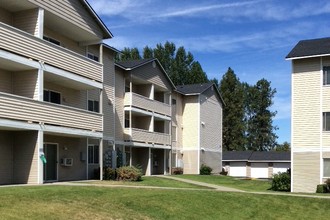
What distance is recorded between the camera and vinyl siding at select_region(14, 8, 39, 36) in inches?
943

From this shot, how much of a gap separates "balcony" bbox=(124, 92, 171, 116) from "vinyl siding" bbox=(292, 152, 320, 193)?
1345 centimetres

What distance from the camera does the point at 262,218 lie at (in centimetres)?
2020

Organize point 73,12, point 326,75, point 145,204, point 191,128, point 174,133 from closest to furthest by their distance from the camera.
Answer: point 145,204
point 73,12
point 326,75
point 174,133
point 191,128

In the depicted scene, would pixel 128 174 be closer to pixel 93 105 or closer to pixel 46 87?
pixel 93 105

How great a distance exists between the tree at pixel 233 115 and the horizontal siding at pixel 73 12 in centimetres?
5608

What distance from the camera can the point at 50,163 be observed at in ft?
88.1

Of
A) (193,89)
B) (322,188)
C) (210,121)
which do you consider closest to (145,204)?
(322,188)

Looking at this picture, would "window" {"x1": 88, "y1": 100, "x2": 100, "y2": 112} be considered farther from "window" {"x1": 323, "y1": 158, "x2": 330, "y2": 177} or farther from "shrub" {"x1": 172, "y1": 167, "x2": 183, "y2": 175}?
"shrub" {"x1": 172, "y1": 167, "x2": 183, "y2": 175}

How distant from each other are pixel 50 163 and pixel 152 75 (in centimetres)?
1663

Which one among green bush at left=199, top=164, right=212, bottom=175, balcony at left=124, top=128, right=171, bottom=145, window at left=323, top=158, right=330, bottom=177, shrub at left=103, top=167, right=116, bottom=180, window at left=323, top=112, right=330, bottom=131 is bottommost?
green bush at left=199, top=164, right=212, bottom=175

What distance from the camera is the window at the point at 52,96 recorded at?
27.0 metres

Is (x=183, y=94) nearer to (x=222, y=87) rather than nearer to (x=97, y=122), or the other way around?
(x=97, y=122)

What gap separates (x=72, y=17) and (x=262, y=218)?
15.2 m

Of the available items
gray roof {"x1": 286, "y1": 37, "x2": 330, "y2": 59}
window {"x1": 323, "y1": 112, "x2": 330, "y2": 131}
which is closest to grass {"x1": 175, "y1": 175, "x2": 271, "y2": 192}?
window {"x1": 323, "y1": 112, "x2": 330, "y2": 131}
